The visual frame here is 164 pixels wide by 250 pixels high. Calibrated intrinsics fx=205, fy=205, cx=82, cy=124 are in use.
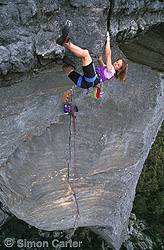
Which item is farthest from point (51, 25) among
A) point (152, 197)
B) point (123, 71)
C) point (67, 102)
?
point (152, 197)

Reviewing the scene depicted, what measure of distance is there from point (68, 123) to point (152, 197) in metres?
4.72

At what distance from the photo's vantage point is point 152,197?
19.7 ft

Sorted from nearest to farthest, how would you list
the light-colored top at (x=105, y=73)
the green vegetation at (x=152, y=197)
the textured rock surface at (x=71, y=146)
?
the light-colored top at (x=105, y=73), the textured rock surface at (x=71, y=146), the green vegetation at (x=152, y=197)

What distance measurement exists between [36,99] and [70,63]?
0.55 meters

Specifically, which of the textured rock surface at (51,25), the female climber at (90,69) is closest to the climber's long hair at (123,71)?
the female climber at (90,69)

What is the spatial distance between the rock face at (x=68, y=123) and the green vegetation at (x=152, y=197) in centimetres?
220

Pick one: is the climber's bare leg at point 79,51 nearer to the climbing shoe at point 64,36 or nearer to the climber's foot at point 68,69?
the climbing shoe at point 64,36

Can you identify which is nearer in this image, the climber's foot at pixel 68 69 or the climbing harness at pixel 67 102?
the climber's foot at pixel 68 69

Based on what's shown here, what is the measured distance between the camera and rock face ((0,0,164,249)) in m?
1.54

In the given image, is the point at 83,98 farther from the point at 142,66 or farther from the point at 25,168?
the point at 25,168

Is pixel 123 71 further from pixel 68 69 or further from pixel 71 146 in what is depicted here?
pixel 71 146

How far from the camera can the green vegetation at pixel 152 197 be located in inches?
215

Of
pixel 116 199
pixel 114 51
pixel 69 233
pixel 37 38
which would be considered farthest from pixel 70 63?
pixel 69 233

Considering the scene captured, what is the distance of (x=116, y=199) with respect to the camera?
333 centimetres
